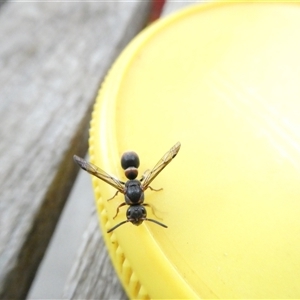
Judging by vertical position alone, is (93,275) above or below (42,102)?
below

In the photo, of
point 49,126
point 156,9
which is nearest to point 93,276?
point 49,126

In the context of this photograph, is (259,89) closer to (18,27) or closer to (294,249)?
(294,249)

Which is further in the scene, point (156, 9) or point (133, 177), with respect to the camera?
point (156, 9)

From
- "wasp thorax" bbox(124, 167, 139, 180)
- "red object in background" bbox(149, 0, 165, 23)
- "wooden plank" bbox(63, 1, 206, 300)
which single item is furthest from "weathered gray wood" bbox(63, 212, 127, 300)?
"red object in background" bbox(149, 0, 165, 23)

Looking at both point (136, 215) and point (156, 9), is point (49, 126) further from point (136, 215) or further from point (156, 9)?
point (156, 9)

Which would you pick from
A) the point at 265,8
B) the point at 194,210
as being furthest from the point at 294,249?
the point at 265,8

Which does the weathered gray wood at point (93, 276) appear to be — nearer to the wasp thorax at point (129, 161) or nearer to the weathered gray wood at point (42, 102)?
the weathered gray wood at point (42, 102)
